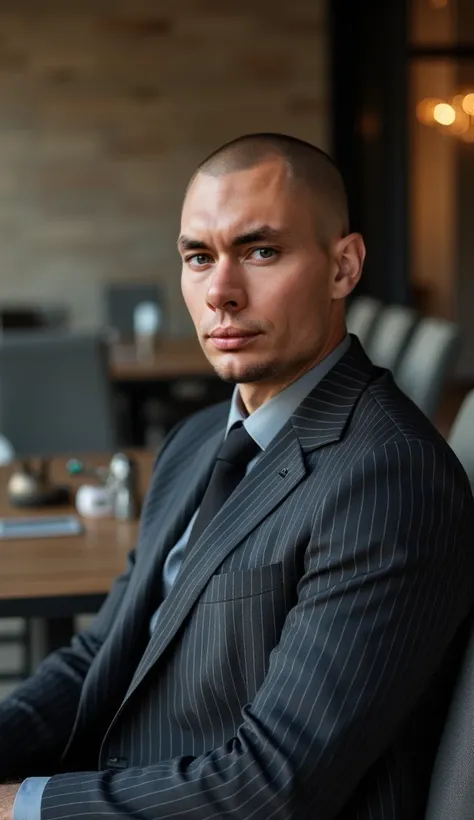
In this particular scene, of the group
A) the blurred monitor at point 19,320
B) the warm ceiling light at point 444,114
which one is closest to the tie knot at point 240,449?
the blurred monitor at point 19,320

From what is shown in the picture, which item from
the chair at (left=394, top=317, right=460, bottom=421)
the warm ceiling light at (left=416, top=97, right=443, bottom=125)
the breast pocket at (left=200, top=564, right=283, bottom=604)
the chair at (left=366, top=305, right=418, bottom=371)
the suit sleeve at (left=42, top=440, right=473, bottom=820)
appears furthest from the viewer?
the warm ceiling light at (left=416, top=97, right=443, bottom=125)

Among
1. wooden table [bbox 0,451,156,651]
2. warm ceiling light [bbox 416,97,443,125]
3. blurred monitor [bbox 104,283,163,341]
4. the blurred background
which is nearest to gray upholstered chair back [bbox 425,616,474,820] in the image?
wooden table [bbox 0,451,156,651]

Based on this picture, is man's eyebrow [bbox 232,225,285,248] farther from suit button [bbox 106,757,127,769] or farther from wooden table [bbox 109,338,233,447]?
wooden table [bbox 109,338,233,447]

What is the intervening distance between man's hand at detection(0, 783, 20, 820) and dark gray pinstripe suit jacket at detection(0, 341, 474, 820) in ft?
0.15

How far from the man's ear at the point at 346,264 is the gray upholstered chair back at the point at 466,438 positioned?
0.87 ft

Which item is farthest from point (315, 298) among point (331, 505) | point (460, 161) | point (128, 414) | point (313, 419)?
point (460, 161)

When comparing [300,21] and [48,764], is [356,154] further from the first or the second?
[48,764]

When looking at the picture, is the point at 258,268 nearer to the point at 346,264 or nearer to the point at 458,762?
the point at 346,264

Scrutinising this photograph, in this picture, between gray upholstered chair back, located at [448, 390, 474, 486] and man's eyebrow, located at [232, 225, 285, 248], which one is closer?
man's eyebrow, located at [232, 225, 285, 248]

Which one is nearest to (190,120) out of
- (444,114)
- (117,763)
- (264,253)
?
(444,114)

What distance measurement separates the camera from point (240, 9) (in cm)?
926

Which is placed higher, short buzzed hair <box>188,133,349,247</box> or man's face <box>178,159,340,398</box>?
short buzzed hair <box>188,133,349,247</box>

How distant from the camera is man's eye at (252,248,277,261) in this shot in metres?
1.36

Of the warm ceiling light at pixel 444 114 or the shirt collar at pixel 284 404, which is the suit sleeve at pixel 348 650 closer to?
the shirt collar at pixel 284 404
